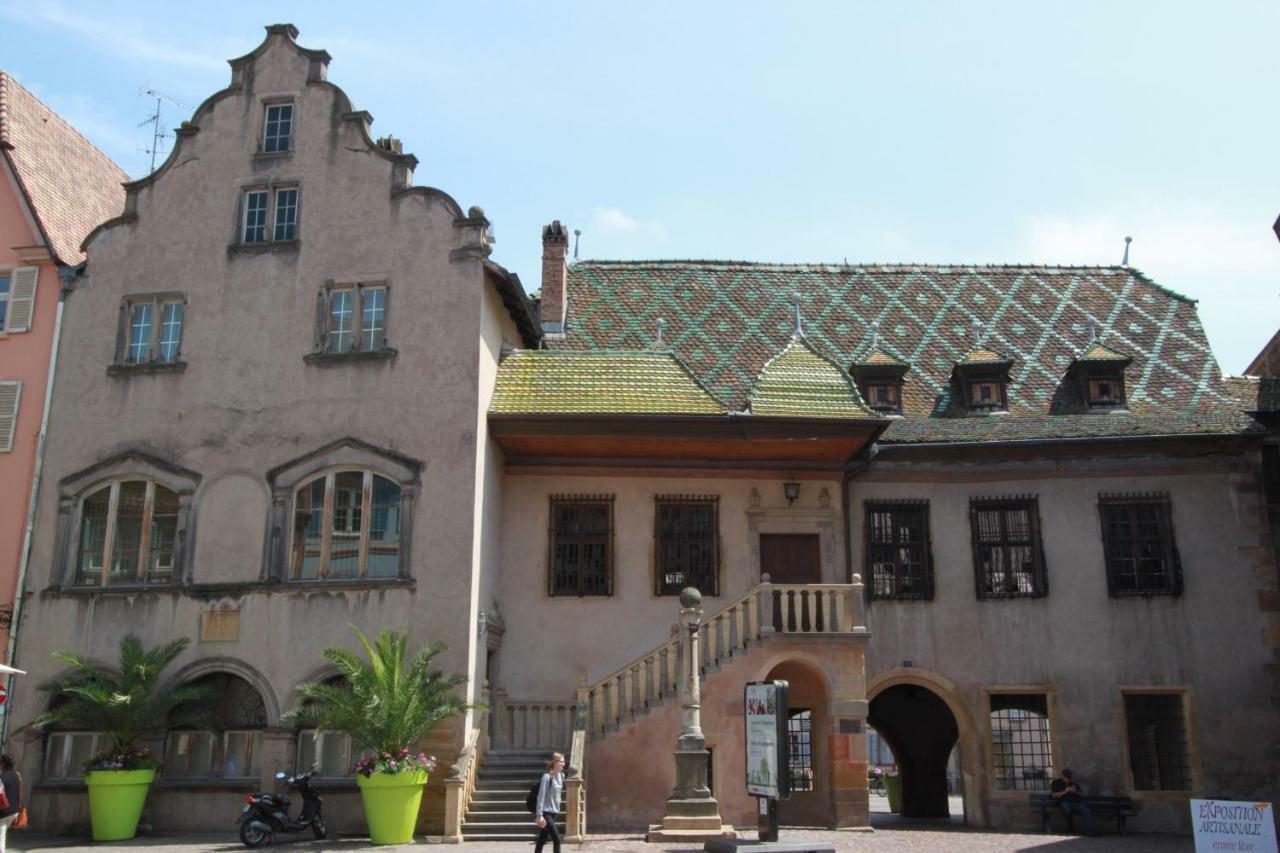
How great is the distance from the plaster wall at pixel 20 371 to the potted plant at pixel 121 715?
1.81 metres

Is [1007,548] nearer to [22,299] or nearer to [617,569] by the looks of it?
[617,569]

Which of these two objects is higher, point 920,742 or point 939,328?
point 939,328

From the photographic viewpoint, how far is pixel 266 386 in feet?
65.0

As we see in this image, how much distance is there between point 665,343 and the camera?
24.6 m

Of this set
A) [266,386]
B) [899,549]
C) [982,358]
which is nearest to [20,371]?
[266,386]

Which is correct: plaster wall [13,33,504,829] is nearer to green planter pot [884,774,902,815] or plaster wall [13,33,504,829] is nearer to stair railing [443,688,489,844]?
stair railing [443,688,489,844]

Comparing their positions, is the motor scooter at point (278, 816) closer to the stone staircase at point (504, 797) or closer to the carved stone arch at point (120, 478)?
the stone staircase at point (504, 797)

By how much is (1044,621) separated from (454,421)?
11076 mm

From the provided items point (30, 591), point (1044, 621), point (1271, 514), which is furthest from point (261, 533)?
point (1271, 514)

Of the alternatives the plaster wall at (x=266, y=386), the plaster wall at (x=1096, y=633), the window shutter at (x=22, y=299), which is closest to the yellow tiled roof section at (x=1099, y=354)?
the plaster wall at (x=1096, y=633)

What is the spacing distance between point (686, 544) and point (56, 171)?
14388 mm

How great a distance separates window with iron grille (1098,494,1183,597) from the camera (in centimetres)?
2130

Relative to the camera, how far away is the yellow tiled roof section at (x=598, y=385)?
66.4 feet

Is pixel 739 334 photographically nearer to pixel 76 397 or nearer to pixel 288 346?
pixel 288 346
